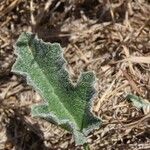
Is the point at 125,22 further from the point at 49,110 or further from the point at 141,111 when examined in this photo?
the point at 49,110

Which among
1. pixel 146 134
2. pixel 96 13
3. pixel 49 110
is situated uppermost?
pixel 96 13

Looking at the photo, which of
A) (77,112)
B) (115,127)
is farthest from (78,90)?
(115,127)

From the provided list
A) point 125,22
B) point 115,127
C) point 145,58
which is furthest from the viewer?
point 125,22

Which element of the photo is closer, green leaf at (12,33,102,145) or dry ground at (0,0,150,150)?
green leaf at (12,33,102,145)

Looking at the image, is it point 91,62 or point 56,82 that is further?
point 91,62
